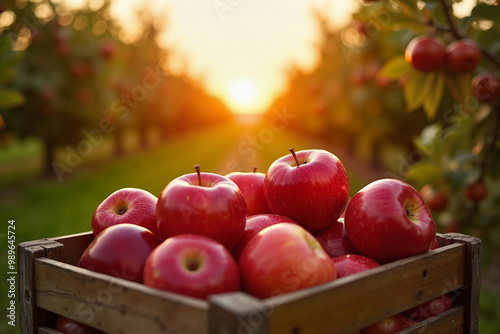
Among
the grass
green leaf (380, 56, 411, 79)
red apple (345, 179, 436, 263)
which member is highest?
green leaf (380, 56, 411, 79)

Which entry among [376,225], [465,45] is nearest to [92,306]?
[376,225]

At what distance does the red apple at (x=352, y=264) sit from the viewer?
1.62 metres

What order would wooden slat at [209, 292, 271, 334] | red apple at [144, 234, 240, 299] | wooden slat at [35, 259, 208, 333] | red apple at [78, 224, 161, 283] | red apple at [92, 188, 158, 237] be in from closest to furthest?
wooden slat at [209, 292, 271, 334], wooden slat at [35, 259, 208, 333], red apple at [144, 234, 240, 299], red apple at [78, 224, 161, 283], red apple at [92, 188, 158, 237]

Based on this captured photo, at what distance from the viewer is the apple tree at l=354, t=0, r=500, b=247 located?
2641 millimetres

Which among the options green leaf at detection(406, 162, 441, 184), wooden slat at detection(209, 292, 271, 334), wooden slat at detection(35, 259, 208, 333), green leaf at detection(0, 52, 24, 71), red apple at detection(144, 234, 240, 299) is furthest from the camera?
green leaf at detection(406, 162, 441, 184)

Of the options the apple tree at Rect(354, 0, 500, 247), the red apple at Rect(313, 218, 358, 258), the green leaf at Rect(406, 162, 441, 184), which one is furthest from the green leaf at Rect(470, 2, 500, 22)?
the red apple at Rect(313, 218, 358, 258)

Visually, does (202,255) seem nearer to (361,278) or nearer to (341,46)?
(361,278)

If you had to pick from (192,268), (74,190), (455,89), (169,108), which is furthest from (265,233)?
(169,108)

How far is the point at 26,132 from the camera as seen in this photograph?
11797mm

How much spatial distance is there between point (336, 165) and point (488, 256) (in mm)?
2284

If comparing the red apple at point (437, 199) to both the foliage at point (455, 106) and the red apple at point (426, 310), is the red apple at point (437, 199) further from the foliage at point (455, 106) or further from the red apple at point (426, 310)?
the red apple at point (426, 310)

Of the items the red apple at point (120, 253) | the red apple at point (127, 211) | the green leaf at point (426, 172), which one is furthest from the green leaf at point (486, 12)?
the red apple at point (120, 253)

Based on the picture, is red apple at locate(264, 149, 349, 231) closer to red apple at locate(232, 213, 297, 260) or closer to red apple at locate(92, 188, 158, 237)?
red apple at locate(232, 213, 297, 260)

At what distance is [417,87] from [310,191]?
120cm
